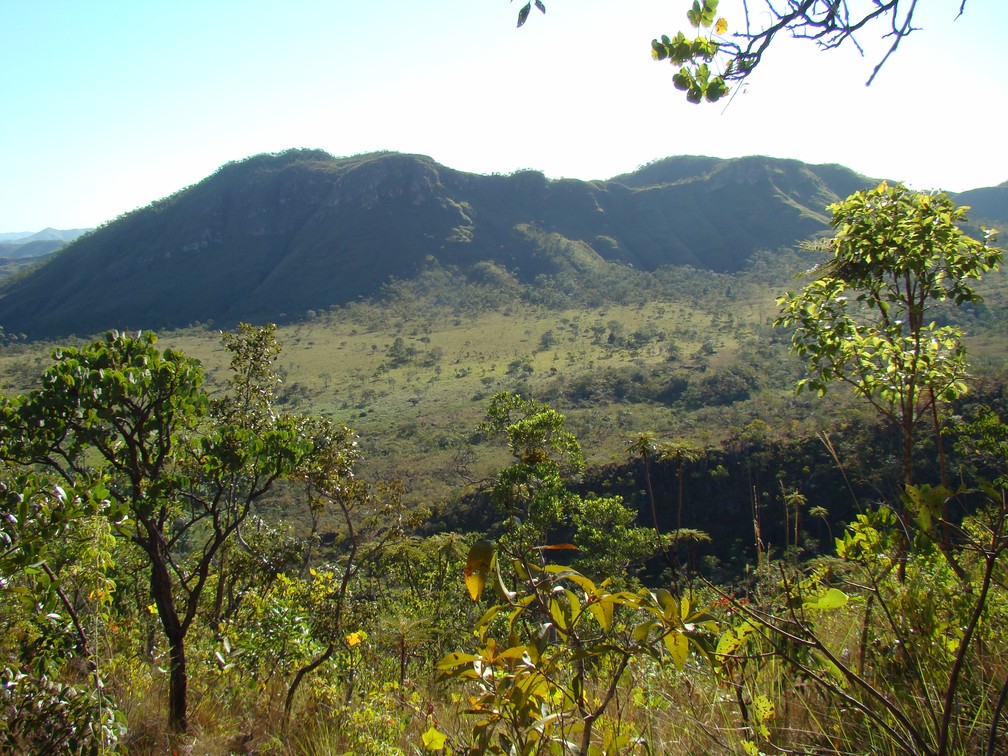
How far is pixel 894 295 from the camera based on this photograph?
12.0ft

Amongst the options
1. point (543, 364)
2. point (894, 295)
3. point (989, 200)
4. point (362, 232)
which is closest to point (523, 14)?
point (894, 295)

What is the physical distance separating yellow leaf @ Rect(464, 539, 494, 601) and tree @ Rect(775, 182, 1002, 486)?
9.42 feet

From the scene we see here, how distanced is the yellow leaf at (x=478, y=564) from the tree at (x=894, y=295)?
287 centimetres

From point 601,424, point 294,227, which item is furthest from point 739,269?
point 294,227

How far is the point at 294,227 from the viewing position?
107 meters

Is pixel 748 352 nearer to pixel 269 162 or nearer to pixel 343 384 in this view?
pixel 343 384

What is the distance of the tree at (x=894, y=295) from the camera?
341 cm

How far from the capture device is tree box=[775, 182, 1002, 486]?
341 cm

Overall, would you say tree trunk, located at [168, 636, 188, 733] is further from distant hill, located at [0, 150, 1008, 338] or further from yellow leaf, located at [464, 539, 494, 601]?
distant hill, located at [0, 150, 1008, 338]

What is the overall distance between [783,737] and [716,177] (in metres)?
125

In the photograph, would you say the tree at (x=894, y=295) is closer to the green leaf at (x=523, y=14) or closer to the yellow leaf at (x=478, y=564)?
the green leaf at (x=523, y=14)

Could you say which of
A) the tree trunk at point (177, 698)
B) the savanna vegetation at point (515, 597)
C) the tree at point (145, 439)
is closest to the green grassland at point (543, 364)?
the savanna vegetation at point (515, 597)

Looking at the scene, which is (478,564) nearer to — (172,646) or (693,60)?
(693,60)

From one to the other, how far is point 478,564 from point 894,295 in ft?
11.9
